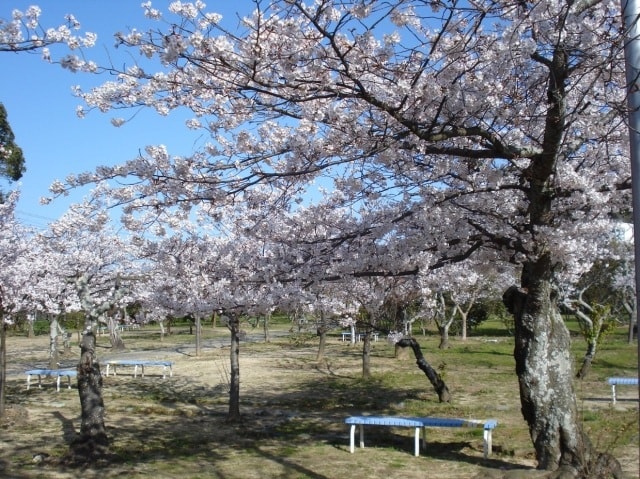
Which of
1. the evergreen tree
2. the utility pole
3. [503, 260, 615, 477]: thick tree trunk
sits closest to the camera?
the utility pole

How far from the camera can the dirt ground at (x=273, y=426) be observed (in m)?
7.83

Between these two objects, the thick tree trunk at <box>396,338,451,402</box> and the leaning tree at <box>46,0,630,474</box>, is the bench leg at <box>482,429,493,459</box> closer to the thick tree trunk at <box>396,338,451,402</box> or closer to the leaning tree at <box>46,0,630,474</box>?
the leaning tree at <box>46,0,630,474</box>

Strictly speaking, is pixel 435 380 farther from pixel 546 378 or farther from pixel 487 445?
pixel 546 378

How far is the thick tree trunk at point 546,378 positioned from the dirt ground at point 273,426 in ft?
1.24

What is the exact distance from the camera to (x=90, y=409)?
8586 mm

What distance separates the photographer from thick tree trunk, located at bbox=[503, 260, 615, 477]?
611 centimetres

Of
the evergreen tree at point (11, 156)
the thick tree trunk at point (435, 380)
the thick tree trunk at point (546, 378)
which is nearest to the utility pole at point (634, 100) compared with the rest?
the thick tree trunk at point (546, 378)

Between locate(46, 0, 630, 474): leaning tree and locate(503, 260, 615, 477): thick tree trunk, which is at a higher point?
locate(46, 0, 630, 474): leaning tree

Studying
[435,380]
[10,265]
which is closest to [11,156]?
[10,265]

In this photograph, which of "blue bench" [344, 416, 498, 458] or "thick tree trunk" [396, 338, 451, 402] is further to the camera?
"thick tree trunk" [396, 338, 451, 402]

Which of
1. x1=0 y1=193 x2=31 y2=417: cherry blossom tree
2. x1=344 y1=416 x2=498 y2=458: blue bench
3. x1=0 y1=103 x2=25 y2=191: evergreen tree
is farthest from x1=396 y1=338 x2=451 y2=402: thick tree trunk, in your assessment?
x1=0 y1=103 x2=25 y2=191: evergreen tree

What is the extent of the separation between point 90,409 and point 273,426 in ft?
11.4

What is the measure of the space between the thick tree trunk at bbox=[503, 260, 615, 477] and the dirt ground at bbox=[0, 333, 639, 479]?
378 millimetres

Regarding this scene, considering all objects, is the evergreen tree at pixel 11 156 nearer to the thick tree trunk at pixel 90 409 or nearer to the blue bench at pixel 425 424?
the thick tree trunk at pixel 90 409
